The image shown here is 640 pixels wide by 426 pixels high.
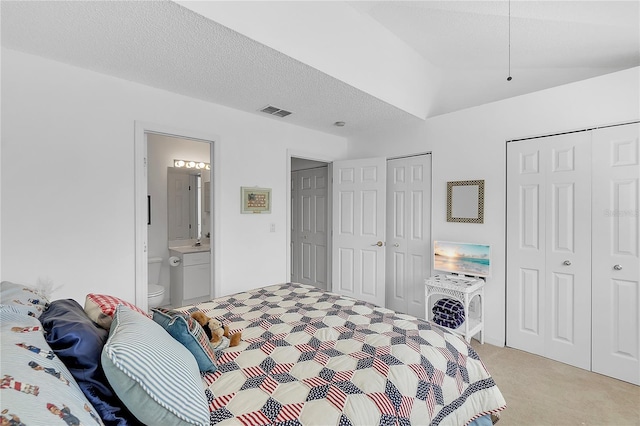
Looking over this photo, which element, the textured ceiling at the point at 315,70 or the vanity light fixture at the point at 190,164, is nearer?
the textured ceiling at the point at 315,70

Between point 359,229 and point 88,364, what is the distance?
3.42 meters

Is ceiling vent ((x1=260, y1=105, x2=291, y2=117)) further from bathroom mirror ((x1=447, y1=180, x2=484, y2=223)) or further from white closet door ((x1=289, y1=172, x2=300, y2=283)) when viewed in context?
bathroom mirror ((x1=447, y1=180, x2=484, y2=223))

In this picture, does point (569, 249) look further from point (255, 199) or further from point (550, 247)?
point (255, 199)

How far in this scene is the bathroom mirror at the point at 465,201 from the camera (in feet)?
10.4

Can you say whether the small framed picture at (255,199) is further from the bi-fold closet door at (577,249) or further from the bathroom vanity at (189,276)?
the bi-fold closet door at (577,249)

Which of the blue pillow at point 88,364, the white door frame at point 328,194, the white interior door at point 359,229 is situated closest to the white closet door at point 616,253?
the white interior door at point 359,229

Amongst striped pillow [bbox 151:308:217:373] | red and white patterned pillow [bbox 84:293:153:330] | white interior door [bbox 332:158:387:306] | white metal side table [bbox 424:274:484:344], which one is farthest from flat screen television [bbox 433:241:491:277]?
red and white patterned pillow [bbox 84:293:153:330]

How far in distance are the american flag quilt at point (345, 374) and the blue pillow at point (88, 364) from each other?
32 centimetres

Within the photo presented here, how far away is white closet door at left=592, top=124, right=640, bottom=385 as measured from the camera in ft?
7.72

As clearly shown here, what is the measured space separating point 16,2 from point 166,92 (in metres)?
1.17

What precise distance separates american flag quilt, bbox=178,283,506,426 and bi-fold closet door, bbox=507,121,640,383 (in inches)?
67.4

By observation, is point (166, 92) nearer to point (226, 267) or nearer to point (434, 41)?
point (226, 267)

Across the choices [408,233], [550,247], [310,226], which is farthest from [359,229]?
[550,247]

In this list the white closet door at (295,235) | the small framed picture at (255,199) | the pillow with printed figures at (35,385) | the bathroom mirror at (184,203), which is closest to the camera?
the pillow with printed figures at (35,385)
